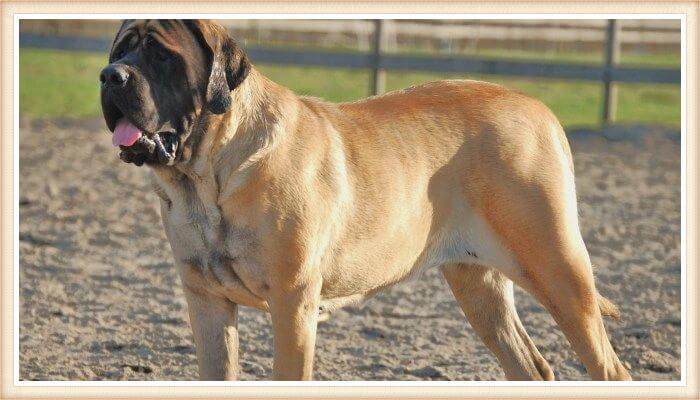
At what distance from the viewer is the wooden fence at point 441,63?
1462 centimetres

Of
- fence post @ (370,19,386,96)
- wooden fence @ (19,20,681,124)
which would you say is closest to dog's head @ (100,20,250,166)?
wooden fence @ (19,20,681,124)

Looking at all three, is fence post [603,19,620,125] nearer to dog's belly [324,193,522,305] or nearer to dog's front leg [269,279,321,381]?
dog's belly [324,193,522,305]

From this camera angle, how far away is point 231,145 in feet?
14.2

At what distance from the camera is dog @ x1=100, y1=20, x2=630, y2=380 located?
417cm

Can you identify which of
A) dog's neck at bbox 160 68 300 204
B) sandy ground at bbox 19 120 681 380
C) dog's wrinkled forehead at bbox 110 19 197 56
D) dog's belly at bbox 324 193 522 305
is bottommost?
sandy ground at bbox 19 120 681 380

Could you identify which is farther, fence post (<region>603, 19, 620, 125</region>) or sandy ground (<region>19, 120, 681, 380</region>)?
fence post (<region>603, 19, 620, 125</region>)

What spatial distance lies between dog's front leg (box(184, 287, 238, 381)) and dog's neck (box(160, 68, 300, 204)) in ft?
1.60

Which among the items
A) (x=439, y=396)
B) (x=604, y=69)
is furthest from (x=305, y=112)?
(x=604, y=69)

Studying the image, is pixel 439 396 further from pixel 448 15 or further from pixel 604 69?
pixel 604 69

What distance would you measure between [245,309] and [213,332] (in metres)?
2.44

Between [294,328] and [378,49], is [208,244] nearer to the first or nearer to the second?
[294,328]

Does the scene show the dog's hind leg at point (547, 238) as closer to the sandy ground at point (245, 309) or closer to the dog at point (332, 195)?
the dog at point (332, 195)

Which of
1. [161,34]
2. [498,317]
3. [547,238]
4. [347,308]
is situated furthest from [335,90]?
[161,34]

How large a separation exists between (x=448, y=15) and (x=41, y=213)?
5.48 metres
